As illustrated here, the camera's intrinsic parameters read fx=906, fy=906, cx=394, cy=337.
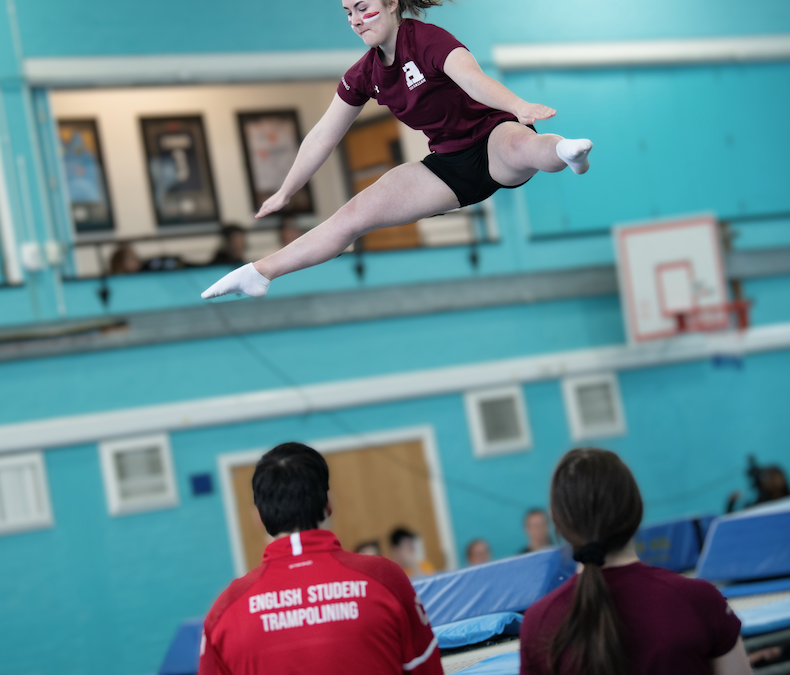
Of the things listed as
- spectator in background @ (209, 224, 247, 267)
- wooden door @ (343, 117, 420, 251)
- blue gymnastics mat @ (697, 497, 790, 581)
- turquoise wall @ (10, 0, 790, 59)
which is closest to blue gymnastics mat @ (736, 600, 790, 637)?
blue gymnastics mat @ (697, 497, 790, 581)

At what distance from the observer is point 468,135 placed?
2.68m

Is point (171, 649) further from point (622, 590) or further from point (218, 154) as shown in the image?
point (218, 154)

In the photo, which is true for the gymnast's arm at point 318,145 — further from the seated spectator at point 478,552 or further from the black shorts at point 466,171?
the seated spectator at point 478,552

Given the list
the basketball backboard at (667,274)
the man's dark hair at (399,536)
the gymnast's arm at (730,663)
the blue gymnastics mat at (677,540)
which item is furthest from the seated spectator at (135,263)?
the gymnast's arm at (730,663)

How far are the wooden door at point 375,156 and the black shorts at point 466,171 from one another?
6309 millimetres

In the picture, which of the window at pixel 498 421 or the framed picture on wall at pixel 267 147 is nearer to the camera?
the window at pixel 498 421

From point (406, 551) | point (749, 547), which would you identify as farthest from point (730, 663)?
point (406, 551)

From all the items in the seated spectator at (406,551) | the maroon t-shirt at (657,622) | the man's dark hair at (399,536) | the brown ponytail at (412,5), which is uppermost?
the brown ponytail at (412,5)

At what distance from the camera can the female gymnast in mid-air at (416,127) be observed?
2.51 m

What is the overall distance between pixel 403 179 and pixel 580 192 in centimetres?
674

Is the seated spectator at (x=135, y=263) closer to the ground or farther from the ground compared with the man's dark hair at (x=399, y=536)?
farther from the ground

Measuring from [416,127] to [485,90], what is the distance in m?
0.44

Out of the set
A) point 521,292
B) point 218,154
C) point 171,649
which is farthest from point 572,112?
point 171,649

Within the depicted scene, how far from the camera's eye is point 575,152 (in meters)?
2.19
